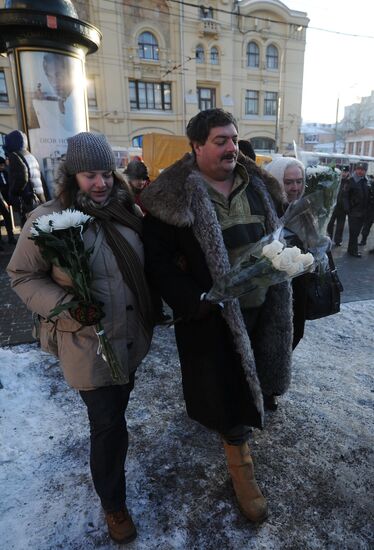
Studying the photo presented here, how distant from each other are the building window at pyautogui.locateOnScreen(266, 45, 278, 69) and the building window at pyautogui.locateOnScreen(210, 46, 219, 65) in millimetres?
5069

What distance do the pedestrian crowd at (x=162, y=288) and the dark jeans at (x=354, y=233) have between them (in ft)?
20.8

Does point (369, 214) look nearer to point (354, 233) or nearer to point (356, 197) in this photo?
point (356, 197)

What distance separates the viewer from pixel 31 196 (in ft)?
23.1

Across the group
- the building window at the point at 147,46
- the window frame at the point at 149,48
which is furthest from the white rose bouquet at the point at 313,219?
the building window at the point at 147,46

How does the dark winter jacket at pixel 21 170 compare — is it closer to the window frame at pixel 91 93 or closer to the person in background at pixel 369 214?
the person in background at pixel 369 214

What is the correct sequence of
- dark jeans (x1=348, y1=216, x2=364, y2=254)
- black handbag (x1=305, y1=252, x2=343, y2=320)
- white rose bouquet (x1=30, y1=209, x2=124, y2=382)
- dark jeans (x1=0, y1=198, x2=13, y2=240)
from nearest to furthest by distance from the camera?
white rose bouquet (x1=30, y1=209, x2=124, y2=382)
black handbag (x1=305, y1=252, x2=343, y2=320)
dark jeans (x1=0, y1=198, x2=13, y2=240)
dark jeans (x1=348, y1=216, x2=364, y2=254)

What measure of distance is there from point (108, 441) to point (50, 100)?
6.58m

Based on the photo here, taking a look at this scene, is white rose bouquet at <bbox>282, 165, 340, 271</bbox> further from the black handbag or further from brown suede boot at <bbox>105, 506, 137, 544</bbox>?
brown suede boot at <bbox>105, 506, 137, 544</bbox>

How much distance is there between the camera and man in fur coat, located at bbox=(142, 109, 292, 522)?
189 cm

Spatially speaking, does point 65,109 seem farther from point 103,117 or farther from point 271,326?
point 103,117

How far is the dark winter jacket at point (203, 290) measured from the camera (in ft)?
6.18

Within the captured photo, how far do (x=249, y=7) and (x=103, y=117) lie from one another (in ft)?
49.9

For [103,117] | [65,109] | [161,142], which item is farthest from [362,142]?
[65,109]

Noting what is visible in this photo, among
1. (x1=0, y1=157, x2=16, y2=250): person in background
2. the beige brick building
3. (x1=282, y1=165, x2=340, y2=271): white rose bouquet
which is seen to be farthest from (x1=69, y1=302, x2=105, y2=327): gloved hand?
the beige brick building
